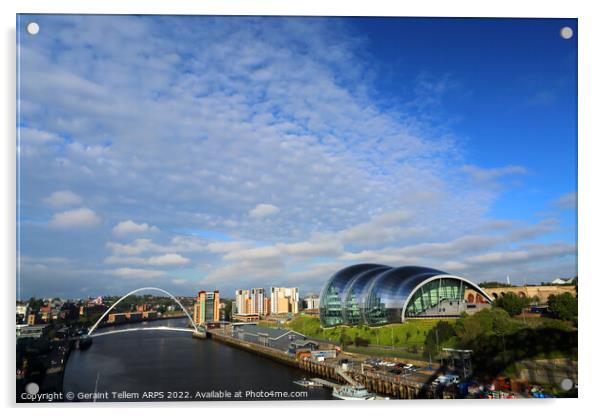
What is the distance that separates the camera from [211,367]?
234 inches

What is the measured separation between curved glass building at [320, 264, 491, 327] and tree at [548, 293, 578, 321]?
165 cm

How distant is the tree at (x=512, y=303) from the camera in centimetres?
626

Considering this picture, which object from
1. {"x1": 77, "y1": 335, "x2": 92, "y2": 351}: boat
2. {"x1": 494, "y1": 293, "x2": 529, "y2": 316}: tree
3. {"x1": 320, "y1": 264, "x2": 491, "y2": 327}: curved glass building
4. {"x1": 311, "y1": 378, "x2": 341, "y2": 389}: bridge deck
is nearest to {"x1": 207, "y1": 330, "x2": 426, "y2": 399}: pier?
{"x1": 311, "y1": 378, "x2": 341, "y2": 389}: bridge deck

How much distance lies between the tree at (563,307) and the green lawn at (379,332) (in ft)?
5.09

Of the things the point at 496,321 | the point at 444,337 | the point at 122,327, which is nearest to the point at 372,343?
the point at 444,337

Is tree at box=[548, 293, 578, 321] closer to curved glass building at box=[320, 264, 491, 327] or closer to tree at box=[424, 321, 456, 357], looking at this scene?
tree at box=[424, 321, 456, 357]

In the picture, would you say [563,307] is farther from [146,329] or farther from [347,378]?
[146,329]

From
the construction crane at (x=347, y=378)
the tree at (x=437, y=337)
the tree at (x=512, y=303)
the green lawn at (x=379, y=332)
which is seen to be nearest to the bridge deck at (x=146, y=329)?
the green lawn at (x=379, y=332)

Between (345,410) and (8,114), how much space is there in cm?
414

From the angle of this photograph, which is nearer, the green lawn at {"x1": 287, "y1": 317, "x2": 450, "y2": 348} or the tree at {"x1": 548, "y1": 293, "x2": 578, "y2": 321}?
the tree at {"x1": 548, "y1": 293, "x2": 578, "y2": 321}

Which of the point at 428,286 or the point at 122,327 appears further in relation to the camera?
the point at 428,286

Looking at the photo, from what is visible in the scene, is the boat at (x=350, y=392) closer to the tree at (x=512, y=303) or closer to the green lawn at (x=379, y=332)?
the green lawn at (x=379, y=332)

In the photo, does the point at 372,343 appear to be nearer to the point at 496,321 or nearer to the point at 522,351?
the point at 496,321

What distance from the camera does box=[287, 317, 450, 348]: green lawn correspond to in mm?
6449
